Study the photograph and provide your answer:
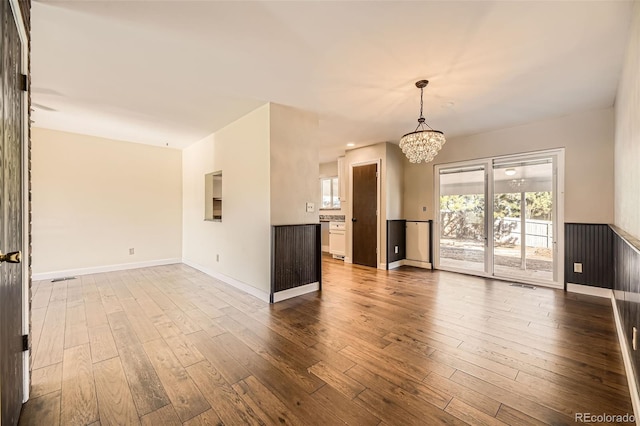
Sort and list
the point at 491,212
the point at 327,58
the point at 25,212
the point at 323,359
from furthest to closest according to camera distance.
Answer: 1. the point at 491,212
2. the point at 327,58
3. the point at 323,359
4. the point at 25,212

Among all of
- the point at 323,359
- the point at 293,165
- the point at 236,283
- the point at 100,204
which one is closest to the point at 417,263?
the point at 293,165

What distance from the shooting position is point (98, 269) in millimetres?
4852

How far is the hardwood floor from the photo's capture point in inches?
60.0

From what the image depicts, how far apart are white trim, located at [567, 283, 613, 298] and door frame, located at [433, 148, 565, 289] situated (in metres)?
0.12

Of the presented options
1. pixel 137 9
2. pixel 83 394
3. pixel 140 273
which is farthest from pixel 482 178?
pixel 140 273

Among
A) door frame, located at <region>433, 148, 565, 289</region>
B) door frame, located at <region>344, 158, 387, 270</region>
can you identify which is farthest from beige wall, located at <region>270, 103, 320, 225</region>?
door frame, located at <region>433, 148, 565, 289</region>

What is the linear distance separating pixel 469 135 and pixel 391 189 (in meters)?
1.69

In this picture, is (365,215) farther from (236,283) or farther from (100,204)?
(100,204)

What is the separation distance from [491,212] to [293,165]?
3.59 meters

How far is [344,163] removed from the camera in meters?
6.17

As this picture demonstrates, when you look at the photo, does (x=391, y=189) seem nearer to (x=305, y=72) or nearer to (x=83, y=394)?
(x=305, y=72)

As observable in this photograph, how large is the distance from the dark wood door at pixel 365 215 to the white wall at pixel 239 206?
271cm

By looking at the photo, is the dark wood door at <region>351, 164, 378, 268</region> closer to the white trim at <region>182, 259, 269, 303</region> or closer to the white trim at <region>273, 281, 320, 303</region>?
the white trim at <region>273, 281, 320, 303</region>

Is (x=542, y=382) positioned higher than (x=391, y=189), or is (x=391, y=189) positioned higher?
(x=391, y=189)
